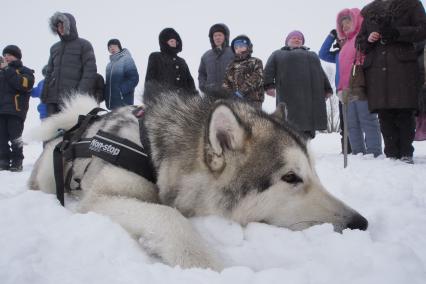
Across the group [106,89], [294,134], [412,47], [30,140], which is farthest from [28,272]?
[106,89]

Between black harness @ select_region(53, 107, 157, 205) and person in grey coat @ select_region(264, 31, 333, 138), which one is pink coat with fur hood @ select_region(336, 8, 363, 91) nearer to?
person in grey coat @ select_region(264, 31, 333, 138)

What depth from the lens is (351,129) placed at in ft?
19.6

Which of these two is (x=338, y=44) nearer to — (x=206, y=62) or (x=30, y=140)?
(x=206, y=62)

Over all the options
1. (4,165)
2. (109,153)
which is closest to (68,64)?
(4,165)

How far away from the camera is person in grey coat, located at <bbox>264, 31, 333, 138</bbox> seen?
5.99 m

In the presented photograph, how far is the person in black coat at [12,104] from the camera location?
21.8 feet

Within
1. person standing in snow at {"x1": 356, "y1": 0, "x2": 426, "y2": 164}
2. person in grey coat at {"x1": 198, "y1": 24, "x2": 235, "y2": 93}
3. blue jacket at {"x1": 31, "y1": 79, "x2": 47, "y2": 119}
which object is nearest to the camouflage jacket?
person in grey coat at {"x1": 198, "y1": 24, "x2": 235, "y2": 93}

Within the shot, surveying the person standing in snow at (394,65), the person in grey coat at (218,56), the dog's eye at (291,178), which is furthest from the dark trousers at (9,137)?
the person standing in snow at (394,65)

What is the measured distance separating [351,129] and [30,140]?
204 inches

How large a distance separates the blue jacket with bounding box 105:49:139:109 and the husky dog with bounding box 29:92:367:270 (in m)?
4.48

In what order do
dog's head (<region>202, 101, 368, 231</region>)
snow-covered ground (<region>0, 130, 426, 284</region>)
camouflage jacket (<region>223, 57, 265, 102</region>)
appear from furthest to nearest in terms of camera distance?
camouflage jacket (<region>223, 57, 265, 102</region>), dog's head (<region>202, 101, 368, 231</region>), snow-covered ground (<region>0, 130, 426, 284</region>)

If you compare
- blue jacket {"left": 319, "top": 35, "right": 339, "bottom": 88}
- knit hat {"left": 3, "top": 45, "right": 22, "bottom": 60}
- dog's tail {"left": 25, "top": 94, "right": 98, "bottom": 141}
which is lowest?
dog's tail {"left": 25, "top": 94, "right": 98, "bottom": 141}

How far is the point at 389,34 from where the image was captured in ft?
14.4

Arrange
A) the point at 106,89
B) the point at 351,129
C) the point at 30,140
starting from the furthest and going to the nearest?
1. the point at 106,89
2. the point at 351,129
3. the point at 30,140
